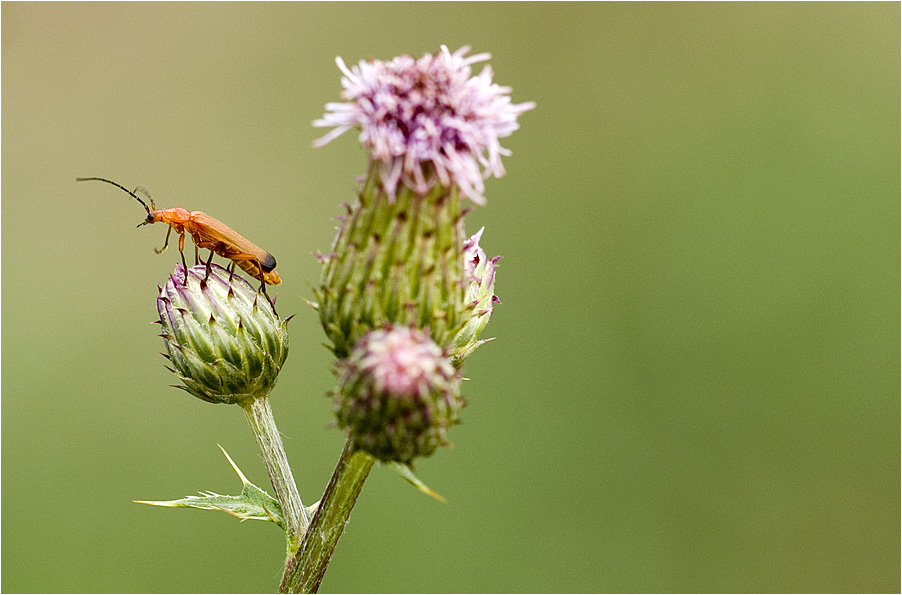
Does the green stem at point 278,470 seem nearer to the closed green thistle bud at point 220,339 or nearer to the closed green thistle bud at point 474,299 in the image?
the closed green thistle bud at point 220,339

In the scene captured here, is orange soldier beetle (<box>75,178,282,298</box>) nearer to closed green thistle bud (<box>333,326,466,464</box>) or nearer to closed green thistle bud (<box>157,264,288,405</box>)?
closed green thistle bud (<box>157,264,288,405</box>)

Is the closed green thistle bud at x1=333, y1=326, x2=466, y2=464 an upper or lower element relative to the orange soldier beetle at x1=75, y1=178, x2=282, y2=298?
lower

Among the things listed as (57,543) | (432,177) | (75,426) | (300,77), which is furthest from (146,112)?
(432,177)

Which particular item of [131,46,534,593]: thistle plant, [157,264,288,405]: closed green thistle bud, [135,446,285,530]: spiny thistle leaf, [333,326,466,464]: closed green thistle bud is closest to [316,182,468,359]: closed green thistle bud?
[131,46,534,593]: thistle plant

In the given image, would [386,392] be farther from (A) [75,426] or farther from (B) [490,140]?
(A) [75,426]

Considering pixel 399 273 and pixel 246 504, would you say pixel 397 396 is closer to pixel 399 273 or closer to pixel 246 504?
pixel 399 273
